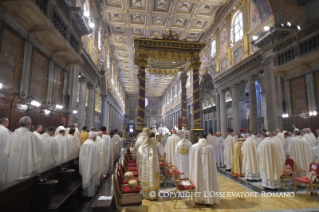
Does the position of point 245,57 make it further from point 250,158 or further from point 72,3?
point 72,3

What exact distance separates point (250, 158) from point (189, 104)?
1711cm

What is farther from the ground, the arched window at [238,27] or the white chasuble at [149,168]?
the arched window at [238,27]

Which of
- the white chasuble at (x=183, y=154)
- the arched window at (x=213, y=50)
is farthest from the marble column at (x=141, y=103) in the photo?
the arched window at (x=213, y=50)

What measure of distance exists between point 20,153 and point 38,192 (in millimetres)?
843

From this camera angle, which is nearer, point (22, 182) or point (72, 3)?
point (22, 182)

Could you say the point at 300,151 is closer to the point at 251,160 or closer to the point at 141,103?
the point at 251,160

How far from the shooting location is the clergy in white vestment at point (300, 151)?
656 centimetres

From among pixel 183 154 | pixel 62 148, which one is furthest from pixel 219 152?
pixel 62 148

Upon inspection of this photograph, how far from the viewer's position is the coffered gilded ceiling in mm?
14680

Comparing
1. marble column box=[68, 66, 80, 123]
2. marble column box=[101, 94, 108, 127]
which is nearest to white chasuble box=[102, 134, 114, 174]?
marble column box=[68, 66, 80, 123]

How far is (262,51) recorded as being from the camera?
10.8 meters

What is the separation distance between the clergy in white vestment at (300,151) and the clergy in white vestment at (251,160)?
4.04 feet

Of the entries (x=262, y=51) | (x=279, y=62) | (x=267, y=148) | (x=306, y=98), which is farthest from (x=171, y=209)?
(x=262, y=51)

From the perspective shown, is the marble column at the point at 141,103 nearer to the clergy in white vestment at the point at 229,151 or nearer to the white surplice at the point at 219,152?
the white surplice at the point at 219,152
